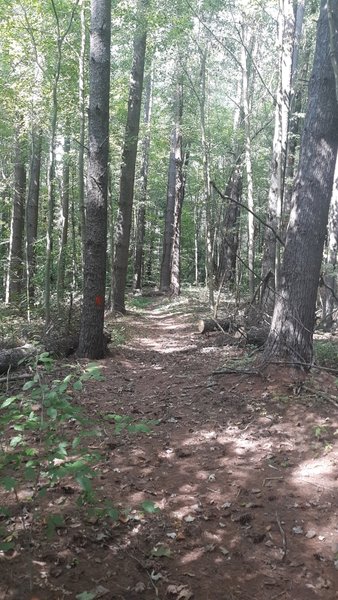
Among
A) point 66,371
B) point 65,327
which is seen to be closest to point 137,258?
point 65,327

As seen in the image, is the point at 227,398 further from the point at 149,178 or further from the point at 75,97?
the point at 149,178

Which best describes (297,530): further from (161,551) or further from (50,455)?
(50,455)

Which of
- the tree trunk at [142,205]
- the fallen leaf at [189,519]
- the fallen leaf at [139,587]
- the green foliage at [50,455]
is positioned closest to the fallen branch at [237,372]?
the green foliage at [50,455]

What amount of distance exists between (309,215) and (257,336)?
134 inches

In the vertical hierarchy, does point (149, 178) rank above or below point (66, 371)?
above

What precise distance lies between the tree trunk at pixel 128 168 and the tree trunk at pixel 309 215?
820 cm

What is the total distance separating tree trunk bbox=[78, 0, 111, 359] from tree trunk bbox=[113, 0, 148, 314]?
5.24 meters

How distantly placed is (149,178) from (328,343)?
24.6 meters

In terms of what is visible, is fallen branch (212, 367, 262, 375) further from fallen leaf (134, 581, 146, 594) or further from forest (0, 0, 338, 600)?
fallen leaf (134, 581, 146, 594)

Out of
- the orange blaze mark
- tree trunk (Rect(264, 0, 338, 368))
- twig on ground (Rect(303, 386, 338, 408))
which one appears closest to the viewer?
twig on ground (Rect(303, 386, 338, 408))

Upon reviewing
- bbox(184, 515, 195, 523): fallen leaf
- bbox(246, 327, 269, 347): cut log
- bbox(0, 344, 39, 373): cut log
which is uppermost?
bbox(246, 327, 269, 347): cut log

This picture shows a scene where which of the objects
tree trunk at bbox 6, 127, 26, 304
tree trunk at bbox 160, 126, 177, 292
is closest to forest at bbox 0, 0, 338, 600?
tree trunk at bbox 6, 127, 26, 304

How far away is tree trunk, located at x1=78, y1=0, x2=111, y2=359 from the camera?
8.05m

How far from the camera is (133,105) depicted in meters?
13.8
